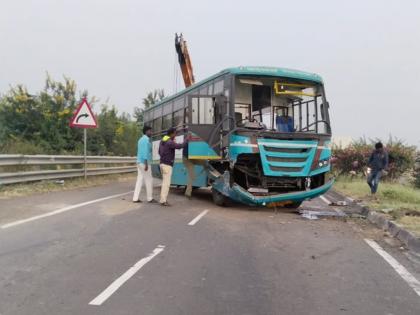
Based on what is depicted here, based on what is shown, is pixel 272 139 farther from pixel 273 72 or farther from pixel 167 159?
pixel 167 159

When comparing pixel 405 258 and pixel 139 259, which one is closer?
pixel 139 259

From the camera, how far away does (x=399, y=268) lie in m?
6.79

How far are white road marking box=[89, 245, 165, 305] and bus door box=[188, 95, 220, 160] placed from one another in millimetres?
5287

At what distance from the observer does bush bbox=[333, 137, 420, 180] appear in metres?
25.2

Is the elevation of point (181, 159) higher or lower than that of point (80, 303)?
higher

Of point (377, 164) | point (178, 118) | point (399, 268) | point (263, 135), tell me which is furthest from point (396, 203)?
point (399, 268)

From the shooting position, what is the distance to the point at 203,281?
18.9ft

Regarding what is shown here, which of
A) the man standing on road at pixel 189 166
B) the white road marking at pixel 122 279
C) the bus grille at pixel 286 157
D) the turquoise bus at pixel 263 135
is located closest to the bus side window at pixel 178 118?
the man standing on road at pixel 189 166

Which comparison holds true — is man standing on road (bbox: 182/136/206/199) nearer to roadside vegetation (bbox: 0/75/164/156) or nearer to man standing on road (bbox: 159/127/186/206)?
man standing on road (bbox: 159/127/186/206)

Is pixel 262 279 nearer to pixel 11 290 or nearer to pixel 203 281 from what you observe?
pixel 203 281

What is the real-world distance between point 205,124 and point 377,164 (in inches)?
239

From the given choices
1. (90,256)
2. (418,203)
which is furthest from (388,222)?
(90,256)

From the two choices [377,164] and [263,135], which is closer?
[263,135]

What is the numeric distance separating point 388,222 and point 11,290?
7616 millimetres
